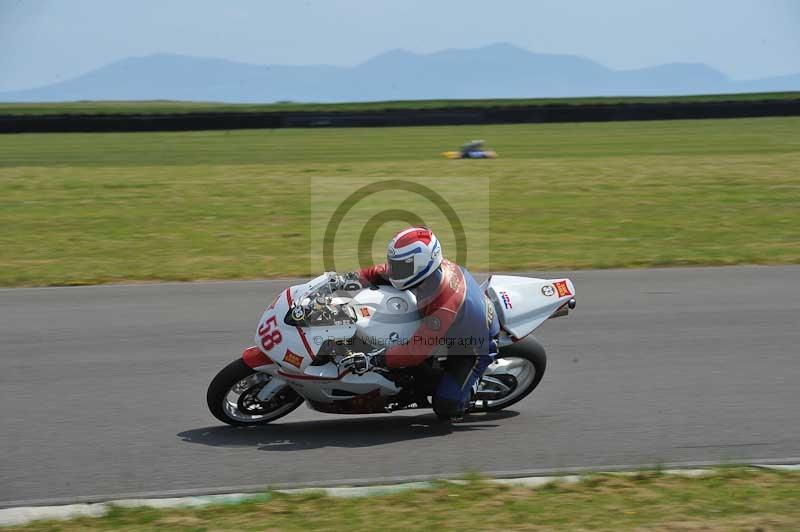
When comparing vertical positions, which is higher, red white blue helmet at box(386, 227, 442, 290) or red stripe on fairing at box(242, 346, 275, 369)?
red white blue helmet at box(386, 227, 442, 290)

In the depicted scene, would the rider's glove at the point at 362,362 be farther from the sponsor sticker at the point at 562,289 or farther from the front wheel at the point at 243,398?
the sponsor sticker at the point at 562,289

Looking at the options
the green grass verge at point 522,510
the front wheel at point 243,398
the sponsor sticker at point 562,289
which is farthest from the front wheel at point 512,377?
the green grass verge at point 522,510

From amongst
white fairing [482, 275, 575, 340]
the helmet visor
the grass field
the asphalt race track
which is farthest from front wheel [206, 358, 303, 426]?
the grass field

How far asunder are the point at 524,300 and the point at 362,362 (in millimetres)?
1345

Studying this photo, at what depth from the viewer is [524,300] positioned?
676 centimetres

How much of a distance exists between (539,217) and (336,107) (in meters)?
31.0

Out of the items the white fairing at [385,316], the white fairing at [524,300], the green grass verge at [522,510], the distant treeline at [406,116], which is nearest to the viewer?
the green grass verge at [522,510]

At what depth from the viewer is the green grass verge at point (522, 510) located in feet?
15.3

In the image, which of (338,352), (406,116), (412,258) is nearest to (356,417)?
(338,352)

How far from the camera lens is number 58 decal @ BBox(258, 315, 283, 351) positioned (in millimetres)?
6152

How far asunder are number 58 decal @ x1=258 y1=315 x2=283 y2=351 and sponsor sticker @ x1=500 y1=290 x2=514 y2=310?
1.61 m

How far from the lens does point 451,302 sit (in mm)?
6223

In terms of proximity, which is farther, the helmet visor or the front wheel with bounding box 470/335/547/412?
the front wheel with bounding box 470/335/547/412

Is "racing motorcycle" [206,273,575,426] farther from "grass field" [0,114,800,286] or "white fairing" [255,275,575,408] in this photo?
"grass field" [0,114,800,286]
